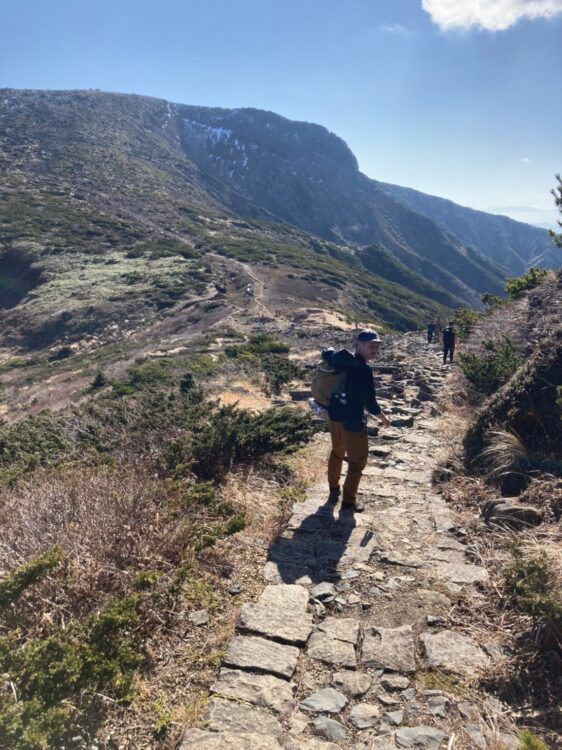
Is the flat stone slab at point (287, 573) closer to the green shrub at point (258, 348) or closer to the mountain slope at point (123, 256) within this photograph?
the green shrub at point (258, 348)

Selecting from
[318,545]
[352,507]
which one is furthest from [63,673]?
[352,507]

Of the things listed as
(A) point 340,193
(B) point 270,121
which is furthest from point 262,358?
(B) point 270,121

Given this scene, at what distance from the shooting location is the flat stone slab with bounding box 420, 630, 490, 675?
116 inches

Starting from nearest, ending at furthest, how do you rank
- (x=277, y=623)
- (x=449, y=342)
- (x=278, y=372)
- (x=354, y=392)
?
(x=277, y=623)
(x=354, y=392)
(x=278, y=372)
(x=449, y=342)

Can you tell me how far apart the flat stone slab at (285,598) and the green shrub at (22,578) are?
4.89 feet

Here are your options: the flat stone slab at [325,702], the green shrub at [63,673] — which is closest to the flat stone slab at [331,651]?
the flat stone slab at [325,702]

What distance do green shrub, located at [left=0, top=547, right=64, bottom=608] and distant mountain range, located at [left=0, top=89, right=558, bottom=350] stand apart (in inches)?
1138

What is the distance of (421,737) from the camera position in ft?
7.99

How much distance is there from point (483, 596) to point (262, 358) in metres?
15.1

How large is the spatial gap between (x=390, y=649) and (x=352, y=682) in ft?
1.26

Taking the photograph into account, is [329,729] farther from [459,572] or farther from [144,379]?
[144,379]

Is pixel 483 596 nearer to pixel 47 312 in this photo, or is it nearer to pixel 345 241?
pixel 47 312

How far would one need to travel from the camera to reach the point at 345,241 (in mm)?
120312

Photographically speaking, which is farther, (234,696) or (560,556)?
(560,556)
